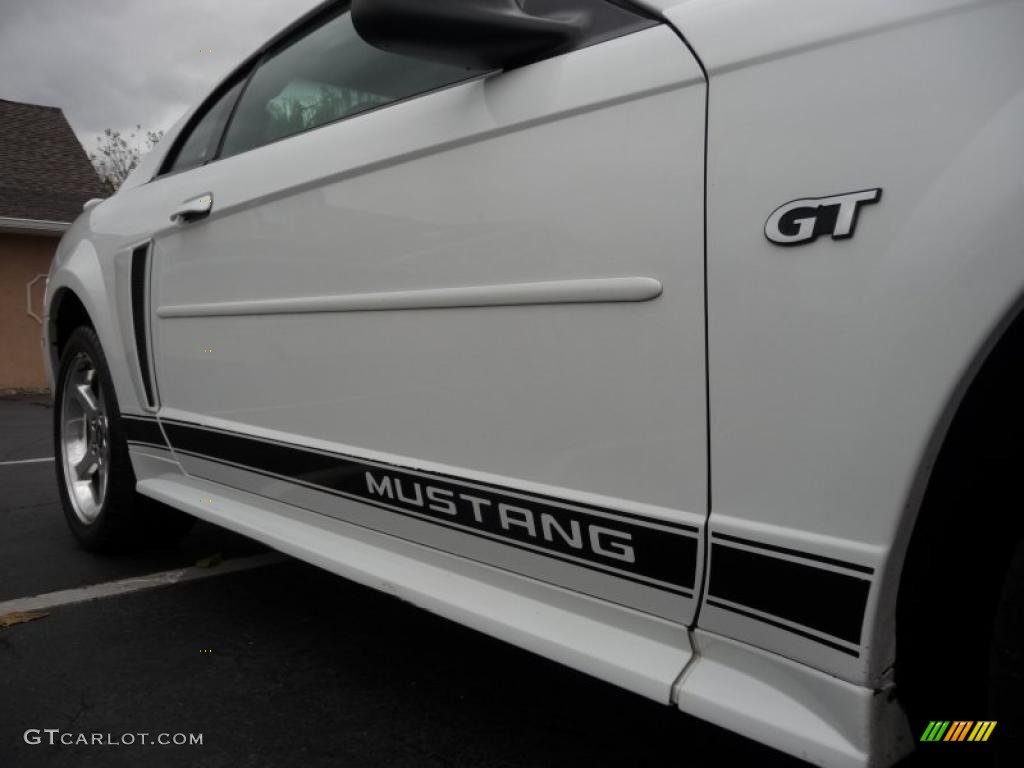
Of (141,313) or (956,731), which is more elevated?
(141,313)

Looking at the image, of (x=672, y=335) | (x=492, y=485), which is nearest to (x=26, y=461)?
(x=492, y=485)

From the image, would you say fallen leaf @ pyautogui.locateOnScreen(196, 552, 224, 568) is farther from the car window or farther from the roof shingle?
the roof shingle

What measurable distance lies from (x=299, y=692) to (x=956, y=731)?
4.87 ft

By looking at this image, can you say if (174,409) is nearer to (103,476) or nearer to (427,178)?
(103,476)

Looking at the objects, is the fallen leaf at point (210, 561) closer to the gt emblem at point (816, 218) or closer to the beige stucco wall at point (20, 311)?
the gt emblem at point (816, 218)

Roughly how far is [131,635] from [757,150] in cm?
217

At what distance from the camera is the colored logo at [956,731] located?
1.13 m

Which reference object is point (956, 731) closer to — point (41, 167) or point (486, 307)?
point (486, 307)

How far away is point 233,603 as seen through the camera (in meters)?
2.76

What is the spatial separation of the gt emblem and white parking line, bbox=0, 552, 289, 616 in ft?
8.14

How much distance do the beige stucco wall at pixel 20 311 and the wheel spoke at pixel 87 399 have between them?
1213cm

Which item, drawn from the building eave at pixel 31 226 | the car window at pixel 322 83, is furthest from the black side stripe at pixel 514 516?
the building eave at pixel 31 226

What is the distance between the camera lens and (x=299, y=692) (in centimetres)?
211

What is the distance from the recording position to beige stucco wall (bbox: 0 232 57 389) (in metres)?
14.1
